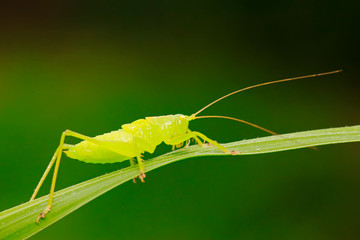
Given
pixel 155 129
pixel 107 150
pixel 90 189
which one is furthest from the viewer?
pixel 155 129

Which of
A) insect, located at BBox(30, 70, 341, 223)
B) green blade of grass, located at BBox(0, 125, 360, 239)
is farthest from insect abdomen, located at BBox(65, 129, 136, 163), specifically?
green blade of grass, located at BBox(0, 125, 360, 239)

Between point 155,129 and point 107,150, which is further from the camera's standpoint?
point 155,129

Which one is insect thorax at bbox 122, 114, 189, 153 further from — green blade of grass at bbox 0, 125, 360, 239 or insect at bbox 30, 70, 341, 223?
green blade of grass at bbox 0, 125, 360, 239

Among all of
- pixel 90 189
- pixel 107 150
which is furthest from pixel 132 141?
pixel 90 189

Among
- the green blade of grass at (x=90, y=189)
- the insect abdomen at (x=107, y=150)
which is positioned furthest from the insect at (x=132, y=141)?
the green blade of grass at (x=90, y=189)

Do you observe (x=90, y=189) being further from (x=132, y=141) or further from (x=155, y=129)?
(x=155, y=129)

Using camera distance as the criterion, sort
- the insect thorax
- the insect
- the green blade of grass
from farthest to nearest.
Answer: the insect thorax → the insect → the green blade of grass

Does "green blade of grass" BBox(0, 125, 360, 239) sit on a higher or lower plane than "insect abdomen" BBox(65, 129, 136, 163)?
lower

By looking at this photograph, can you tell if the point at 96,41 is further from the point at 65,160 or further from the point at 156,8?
the point at 65,160

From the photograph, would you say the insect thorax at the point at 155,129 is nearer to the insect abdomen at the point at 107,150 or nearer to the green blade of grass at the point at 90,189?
the insect abdomen at the point at 107,150
